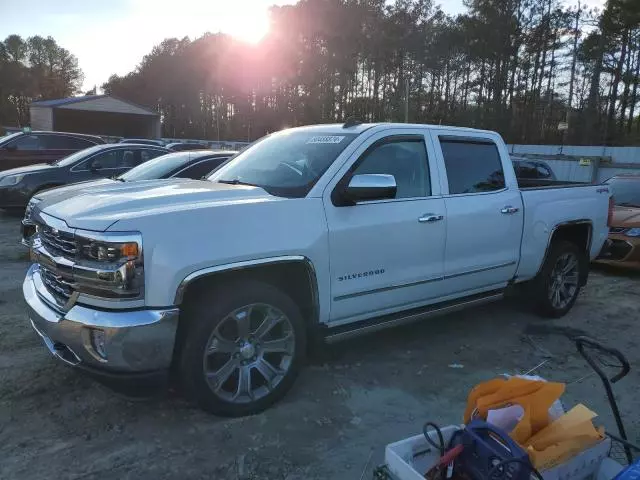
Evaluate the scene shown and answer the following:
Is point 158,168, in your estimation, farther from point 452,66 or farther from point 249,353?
point 452,66

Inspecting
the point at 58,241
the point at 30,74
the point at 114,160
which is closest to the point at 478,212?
the point at 58,241

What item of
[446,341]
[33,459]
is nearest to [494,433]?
[33,459]

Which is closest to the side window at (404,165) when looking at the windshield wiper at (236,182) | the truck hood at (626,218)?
the windshield wiper at (236,182)

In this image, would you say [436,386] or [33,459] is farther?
[436,386]

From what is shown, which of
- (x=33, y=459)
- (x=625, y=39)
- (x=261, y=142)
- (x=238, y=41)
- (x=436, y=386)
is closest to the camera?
(x=33, y=459)

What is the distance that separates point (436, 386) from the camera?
403 centimetres

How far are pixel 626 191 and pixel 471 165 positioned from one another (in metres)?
5.79

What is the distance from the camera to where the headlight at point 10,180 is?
10.4 meters

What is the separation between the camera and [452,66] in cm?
4794

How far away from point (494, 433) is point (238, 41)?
189ft

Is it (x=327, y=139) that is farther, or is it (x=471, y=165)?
(x=471, y=165)

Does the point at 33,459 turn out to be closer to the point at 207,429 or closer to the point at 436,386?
the point at 207,429

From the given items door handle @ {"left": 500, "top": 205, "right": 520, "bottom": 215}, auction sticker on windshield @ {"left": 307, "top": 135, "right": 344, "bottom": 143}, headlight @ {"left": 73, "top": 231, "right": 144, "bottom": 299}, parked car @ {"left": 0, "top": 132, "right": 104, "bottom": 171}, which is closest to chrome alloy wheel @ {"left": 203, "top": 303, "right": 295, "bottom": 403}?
headlight @ {"left": 73, "top": 231, "right": 144, "bottom": 299}

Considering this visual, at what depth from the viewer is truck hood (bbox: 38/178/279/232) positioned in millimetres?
3066
